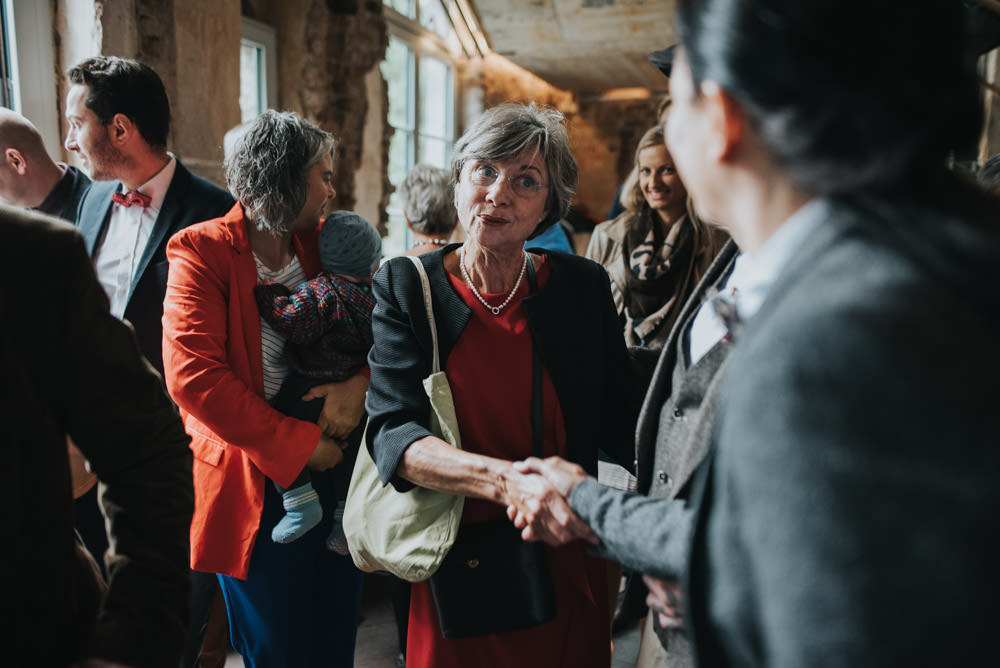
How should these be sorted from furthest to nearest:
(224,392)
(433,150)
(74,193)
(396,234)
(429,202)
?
(433,150)
(396,234)
(429,202)
(74,193)
(224,392)

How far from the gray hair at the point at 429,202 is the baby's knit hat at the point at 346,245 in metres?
0.92

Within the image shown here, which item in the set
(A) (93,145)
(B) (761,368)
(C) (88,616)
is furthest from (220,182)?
(B) (761,368)

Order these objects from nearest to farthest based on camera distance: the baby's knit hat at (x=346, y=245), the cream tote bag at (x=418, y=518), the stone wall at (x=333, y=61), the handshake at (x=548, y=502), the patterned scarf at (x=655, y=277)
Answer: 1. the handshake at (x=548, y=502)
2. the cream tote bag at (x=418, y=518)
3. the baby's knit hat at (x=346, y=245)
4. the patterned scarf at (x=655, y=277)
5. the stone wall at (x=333, y=61)

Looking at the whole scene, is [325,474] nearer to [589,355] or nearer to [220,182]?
[589,355]

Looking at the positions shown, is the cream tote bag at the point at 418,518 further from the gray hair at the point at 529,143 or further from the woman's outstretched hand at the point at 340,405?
the woman's outstretched hand at the point at 340,405

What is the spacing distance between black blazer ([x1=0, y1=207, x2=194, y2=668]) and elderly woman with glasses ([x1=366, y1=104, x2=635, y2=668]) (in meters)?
0.49

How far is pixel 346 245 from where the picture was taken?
6.47 ft

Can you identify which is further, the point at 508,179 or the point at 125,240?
the point at 125,240

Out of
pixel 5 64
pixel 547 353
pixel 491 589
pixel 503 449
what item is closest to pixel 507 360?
pixel 547 353

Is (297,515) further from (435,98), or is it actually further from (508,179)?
(435,98)

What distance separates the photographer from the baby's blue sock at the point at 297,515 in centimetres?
180

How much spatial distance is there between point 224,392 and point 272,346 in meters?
0.22

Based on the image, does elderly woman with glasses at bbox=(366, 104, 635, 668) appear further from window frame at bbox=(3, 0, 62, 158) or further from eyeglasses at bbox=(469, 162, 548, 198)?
window frame at bbox=(3, 0, 62, 158)

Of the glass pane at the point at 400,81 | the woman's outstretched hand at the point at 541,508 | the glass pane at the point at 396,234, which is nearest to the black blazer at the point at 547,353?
the woman's outstretched hand at the point at 541,508
